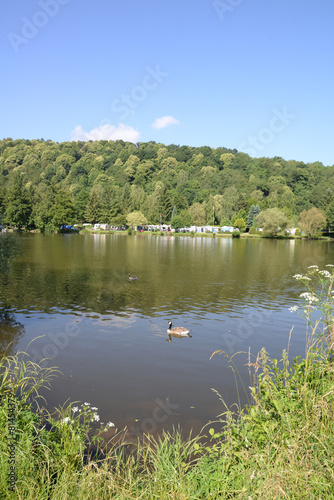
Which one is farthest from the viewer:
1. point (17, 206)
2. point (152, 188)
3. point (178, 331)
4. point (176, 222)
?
point (152, 188)

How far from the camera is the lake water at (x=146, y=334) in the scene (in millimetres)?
8938

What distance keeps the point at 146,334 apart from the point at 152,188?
159 m

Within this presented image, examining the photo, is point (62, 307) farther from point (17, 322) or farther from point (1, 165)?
point (1, 165)

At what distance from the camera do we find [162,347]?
12.9m

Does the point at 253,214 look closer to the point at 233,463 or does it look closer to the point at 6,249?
the point at 6,249

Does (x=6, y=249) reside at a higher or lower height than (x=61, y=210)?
lower

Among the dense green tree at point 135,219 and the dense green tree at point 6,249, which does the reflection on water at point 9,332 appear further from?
the dense green tree at point 135,219

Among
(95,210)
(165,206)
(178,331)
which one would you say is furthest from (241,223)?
(178,331)

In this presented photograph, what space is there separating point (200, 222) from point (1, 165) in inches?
4058

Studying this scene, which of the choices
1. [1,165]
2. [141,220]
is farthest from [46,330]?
[1,165]

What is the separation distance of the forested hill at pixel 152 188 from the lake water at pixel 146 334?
7978 centimetres

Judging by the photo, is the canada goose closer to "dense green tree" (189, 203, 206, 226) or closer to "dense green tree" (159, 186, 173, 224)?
"dense green tree" (189, 203, 206, 226)

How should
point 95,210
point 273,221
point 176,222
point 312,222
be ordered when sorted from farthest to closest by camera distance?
point 95,210 < point 176,222 < point 273,221 < point 312,222

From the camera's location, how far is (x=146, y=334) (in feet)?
46.6
